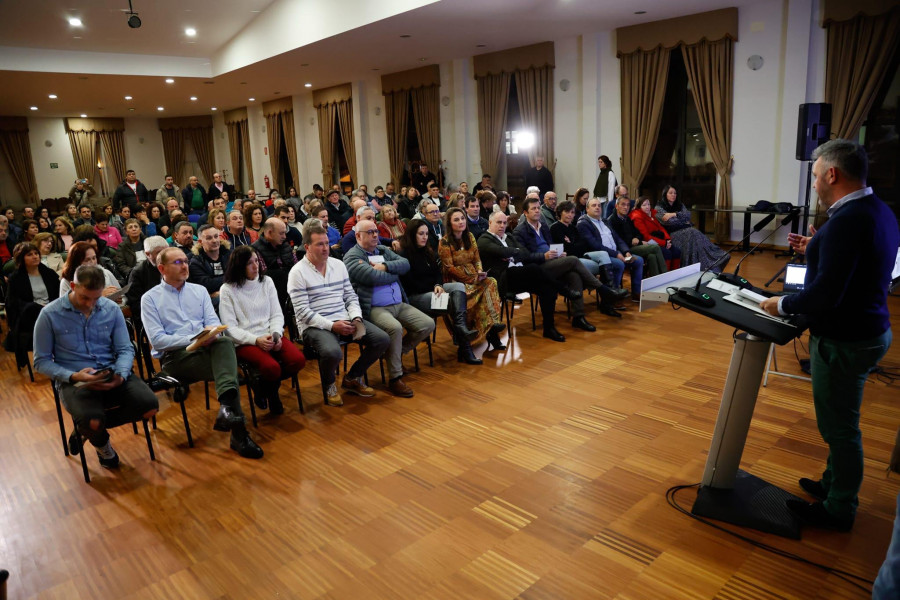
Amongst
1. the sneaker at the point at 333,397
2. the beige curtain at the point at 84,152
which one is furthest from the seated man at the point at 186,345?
the beige curtain at the point at 84,152

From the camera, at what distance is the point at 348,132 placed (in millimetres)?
14352

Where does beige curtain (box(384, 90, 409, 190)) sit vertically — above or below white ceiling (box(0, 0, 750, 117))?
below

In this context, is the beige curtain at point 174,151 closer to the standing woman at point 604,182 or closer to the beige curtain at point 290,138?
the beige curtain at point 290,138

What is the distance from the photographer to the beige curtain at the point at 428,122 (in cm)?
1222

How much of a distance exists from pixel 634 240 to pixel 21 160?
18010mm

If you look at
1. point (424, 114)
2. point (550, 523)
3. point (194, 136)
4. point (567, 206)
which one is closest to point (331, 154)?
point (424, 114)

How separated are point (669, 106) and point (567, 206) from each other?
4732 millimetres

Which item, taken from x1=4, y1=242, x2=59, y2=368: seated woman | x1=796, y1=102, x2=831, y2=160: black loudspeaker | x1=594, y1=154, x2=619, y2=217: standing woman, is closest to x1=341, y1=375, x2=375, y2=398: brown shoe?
x1=4, y1=242, x2=59, y2=368: seated woman

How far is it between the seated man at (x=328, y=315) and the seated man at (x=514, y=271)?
1.48 metres

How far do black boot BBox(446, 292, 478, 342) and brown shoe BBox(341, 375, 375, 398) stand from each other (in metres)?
0.87

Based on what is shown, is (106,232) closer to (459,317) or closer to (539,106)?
(459,317)

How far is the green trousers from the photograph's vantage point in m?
2.22

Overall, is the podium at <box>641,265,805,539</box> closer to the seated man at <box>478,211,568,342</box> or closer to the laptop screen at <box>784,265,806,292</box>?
the laptop screen at <box>784,265,806,292</box>

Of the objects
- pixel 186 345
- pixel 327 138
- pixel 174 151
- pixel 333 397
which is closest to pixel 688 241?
pixel 333 397
